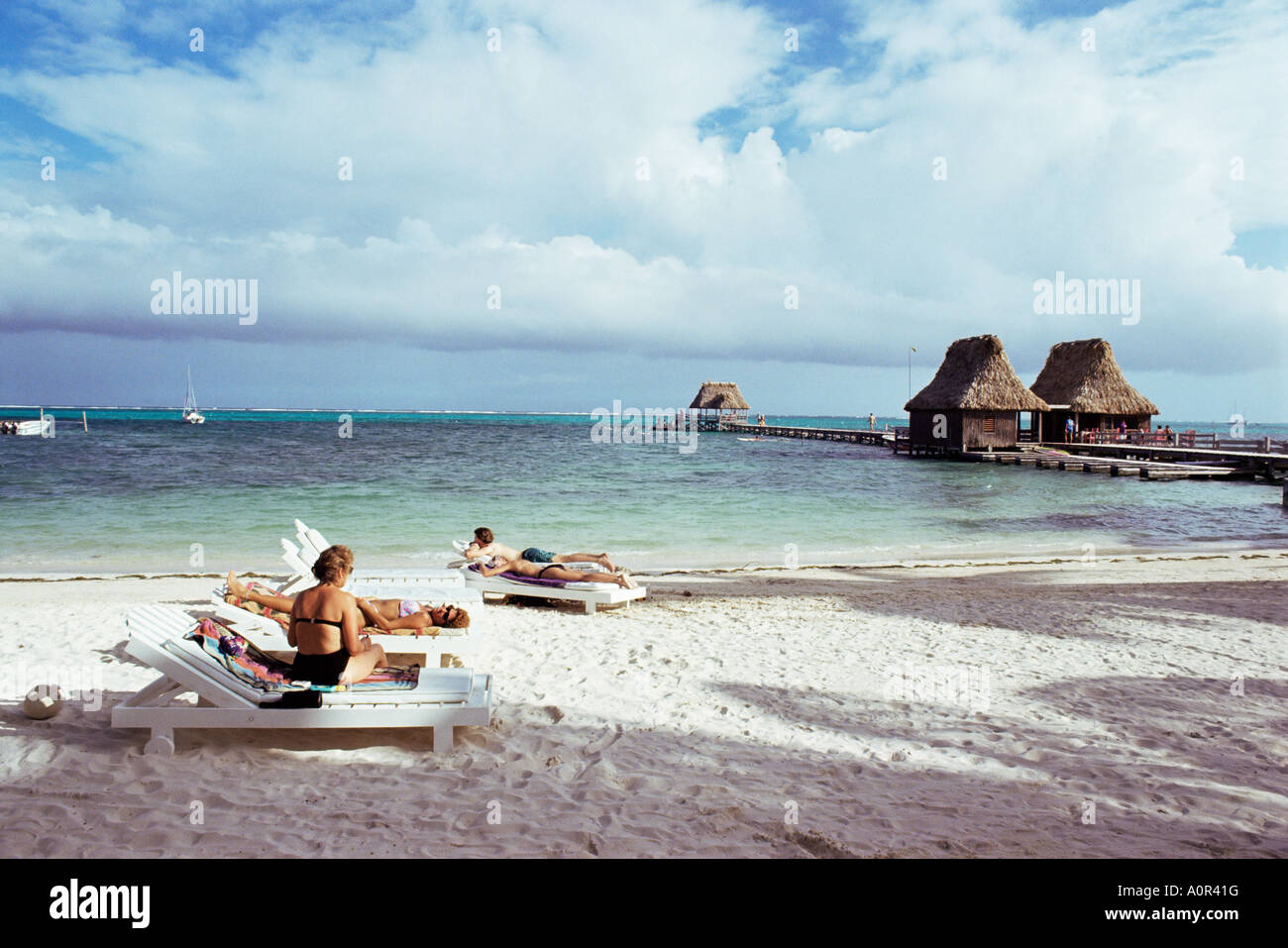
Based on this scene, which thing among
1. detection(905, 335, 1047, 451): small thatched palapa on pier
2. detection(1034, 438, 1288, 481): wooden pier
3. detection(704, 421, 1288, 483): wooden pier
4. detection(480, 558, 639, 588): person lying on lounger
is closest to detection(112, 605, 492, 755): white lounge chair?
detection(480, 558, 639, 588): person lying on lounger

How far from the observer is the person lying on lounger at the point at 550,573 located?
8.33 m

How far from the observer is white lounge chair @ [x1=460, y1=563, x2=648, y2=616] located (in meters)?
8.15

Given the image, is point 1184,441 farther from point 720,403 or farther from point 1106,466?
point 720,403

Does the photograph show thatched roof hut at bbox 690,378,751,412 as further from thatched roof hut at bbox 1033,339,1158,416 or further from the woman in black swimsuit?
the woman in black swimsuit

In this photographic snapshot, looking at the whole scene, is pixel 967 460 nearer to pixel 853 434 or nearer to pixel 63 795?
pixel 853 434

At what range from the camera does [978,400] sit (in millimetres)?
39844

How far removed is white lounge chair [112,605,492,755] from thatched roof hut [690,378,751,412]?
262 feet

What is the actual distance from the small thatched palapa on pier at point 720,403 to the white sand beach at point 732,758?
2988 inches

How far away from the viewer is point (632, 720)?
15.8 feet

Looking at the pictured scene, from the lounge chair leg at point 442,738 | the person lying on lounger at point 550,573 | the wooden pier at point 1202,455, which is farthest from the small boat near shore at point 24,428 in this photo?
the lounge chair leg at point 442,738

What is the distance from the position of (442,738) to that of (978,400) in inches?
1576

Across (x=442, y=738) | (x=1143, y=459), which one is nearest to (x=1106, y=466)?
(x=1143, y=459)
